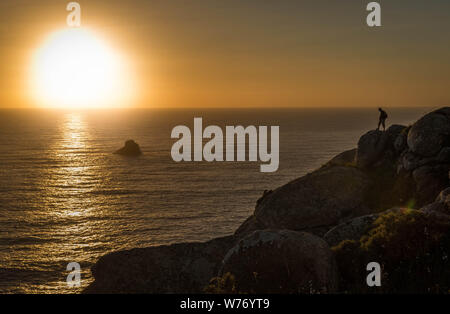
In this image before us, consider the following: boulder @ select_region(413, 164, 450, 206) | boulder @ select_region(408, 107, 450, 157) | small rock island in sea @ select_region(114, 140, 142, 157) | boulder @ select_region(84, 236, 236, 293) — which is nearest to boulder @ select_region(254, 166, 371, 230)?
boulder @ select_region(413, 164, 450, 206)

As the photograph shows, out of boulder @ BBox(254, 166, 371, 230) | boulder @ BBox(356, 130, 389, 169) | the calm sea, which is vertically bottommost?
the calm sea

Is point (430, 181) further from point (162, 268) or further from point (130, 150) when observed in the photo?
point (130, 150)

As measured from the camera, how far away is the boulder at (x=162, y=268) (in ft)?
62.4

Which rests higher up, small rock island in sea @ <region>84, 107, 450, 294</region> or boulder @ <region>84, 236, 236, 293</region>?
small rock island in sea @ <region>84, 107, 450, 294</region>

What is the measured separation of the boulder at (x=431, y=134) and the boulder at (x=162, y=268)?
49.7 ft

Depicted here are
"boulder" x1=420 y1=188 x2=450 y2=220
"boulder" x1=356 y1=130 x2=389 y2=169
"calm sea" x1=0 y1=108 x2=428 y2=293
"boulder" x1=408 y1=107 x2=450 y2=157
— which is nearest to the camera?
"boulder" x1=420 y1=188 x2=450 y2=220

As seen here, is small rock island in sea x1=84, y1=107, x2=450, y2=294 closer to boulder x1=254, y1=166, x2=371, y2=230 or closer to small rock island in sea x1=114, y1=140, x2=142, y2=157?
boulder x1=254, y1=166, x2=371, y2=230

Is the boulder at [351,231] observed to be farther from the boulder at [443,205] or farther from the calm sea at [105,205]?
the calm sea at [105,205]

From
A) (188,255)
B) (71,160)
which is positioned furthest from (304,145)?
(188,255)

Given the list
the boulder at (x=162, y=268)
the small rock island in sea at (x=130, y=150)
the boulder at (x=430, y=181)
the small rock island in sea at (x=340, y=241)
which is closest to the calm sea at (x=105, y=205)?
the small rock island in sea at (x=130, y=150)

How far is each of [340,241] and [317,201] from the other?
12.4m

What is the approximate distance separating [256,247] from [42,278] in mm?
39036

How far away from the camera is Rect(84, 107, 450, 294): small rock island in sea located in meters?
11.7

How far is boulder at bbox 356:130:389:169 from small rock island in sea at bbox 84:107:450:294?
7 cm
